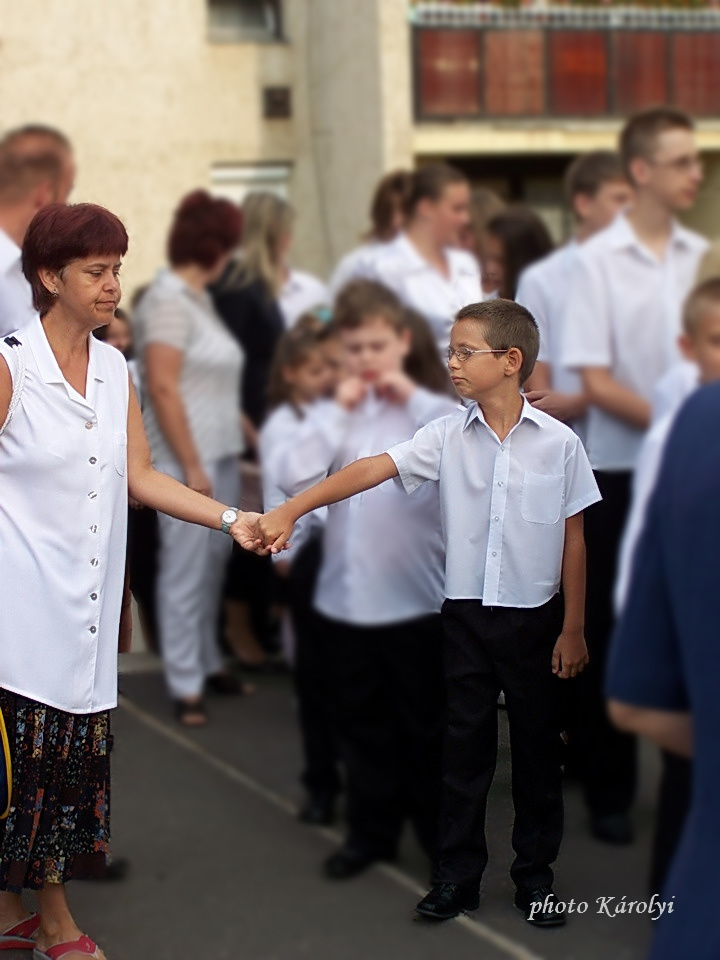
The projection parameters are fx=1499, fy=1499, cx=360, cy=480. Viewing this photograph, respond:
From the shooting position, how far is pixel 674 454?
4.92 feet

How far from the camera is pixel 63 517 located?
81.7 inches

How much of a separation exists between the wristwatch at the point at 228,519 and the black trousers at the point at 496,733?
0.32 m

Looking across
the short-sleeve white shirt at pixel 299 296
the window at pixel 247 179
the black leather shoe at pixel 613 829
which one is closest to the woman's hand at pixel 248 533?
the black leather shoe at pixel 613 829

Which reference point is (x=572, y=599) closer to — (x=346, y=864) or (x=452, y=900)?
(x=452, y=900)

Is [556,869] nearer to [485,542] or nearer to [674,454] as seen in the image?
[485,542]

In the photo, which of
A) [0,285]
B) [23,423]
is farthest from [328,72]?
[23,423]

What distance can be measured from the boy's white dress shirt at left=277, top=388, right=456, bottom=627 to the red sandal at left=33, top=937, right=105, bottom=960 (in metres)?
0.72

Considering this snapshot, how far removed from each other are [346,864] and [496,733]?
99.8 inches

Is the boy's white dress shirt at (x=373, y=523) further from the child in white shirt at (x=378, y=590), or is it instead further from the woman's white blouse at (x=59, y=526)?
the woman's white blouse at (x=59, y=526)

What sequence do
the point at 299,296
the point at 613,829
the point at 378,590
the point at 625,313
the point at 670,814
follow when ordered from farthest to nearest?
the point at 299,296
the point at 378,590
the point at 625,313
the point at 613,829
the point at 670,814

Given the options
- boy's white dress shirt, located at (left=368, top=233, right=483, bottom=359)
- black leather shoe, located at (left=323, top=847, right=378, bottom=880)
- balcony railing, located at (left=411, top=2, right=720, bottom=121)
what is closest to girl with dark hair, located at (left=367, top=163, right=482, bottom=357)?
boy's white dress shirt, located at (left=368, top=233, right=483, bottom=359)

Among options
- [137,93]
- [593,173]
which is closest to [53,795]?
[137,93]

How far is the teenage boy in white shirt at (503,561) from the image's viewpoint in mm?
1925

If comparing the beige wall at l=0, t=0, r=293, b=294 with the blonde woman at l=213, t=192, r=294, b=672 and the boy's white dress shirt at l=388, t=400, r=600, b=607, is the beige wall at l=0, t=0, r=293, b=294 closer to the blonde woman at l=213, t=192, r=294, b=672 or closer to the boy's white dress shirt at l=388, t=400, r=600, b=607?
the blonde woman at l=213, t=192, r=294, b=672
